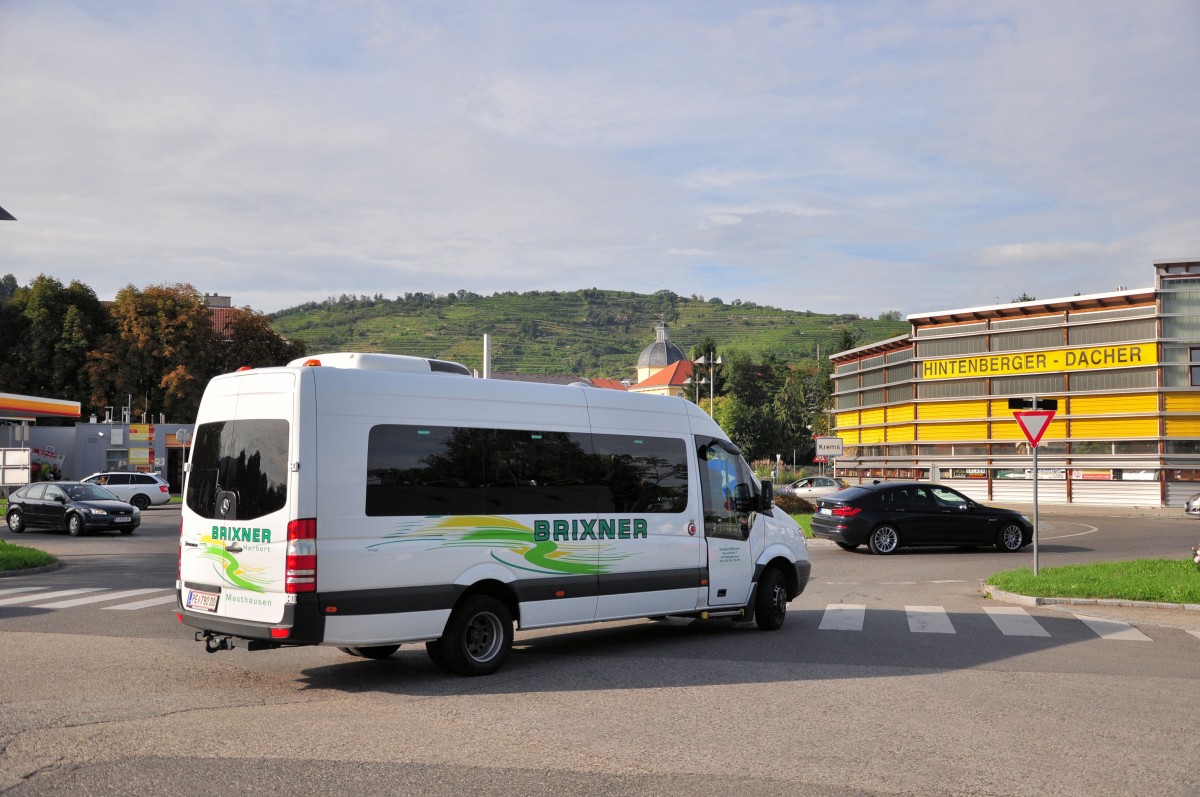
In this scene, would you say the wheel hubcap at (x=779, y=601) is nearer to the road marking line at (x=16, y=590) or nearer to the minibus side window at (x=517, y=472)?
the minibus side window at (x=517, y=472)

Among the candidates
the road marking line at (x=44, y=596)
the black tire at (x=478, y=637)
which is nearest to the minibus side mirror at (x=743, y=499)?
the black tire at (x=478, y=637)

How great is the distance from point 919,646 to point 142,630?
8.46 metres

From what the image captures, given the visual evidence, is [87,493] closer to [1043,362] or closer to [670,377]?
[1043,362]

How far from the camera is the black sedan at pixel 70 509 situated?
97.0ft

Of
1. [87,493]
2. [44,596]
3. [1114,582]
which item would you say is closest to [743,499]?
[1114,582]

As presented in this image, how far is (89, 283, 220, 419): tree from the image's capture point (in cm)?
6372

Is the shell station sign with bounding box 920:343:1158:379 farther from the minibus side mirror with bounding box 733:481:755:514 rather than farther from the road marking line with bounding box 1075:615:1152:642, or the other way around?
the minibus side mirror with bounding box 733:481:755:514

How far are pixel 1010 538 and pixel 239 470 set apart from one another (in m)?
19.6

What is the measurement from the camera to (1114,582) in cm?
1598

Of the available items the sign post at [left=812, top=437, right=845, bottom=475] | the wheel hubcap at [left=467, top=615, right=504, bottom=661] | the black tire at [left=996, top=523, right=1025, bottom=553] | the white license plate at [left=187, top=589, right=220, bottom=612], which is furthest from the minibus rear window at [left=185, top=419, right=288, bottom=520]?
the sign post at [left=812, top=437, right=845, bottom=475]

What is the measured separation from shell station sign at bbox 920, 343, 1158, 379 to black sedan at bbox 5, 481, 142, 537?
34.6 metres

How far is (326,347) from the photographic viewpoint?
473ft

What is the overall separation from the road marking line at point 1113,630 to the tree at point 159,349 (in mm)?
57687

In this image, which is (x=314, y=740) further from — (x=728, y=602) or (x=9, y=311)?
(x=9, y=311)
